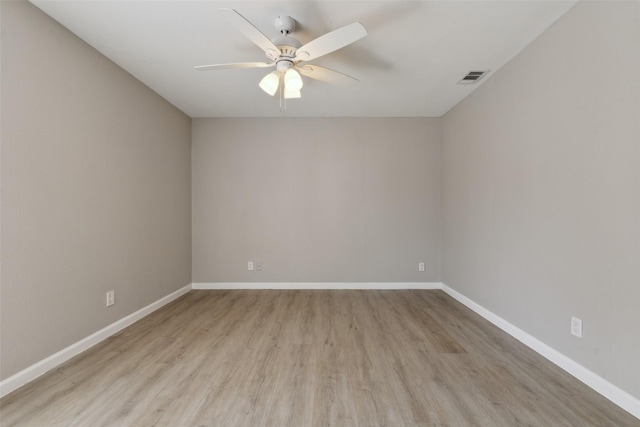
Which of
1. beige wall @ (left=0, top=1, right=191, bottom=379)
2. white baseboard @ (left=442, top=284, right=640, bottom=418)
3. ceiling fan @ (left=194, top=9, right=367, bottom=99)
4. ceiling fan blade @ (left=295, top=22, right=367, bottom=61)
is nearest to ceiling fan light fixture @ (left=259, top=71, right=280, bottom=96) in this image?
ceiling fan @ (left=194, top=9, right=367, bottom=99)

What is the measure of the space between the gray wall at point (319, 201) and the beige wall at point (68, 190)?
932mm

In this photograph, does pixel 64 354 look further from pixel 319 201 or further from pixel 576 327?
pixel 576 327

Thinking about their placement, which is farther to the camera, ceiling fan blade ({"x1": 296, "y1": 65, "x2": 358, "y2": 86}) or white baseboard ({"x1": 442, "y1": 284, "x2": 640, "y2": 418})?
ceiling fan blade ({"x1": 296, "y1": 65, "x2": 358, "y2": 86})

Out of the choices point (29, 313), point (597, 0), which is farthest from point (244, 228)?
point (597, 0)

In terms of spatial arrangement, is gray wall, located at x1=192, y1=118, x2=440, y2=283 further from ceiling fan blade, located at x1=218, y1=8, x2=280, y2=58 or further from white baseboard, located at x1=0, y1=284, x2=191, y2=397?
ceiling fan blade, located at x1=218, y1=8, x2=280, y2=58

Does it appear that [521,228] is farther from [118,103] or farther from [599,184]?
[118,103]

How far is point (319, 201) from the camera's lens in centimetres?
407

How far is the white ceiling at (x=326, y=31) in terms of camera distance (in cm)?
190

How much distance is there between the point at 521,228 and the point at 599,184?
2.50 ft

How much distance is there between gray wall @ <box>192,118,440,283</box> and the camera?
4.06 meters

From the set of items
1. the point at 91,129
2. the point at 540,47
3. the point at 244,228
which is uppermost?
the point at 540,47

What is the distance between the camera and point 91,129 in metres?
2.34

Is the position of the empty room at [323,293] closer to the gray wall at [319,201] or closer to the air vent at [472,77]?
the air vent at [472,77]

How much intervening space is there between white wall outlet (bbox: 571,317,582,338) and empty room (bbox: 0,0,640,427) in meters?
0.02
